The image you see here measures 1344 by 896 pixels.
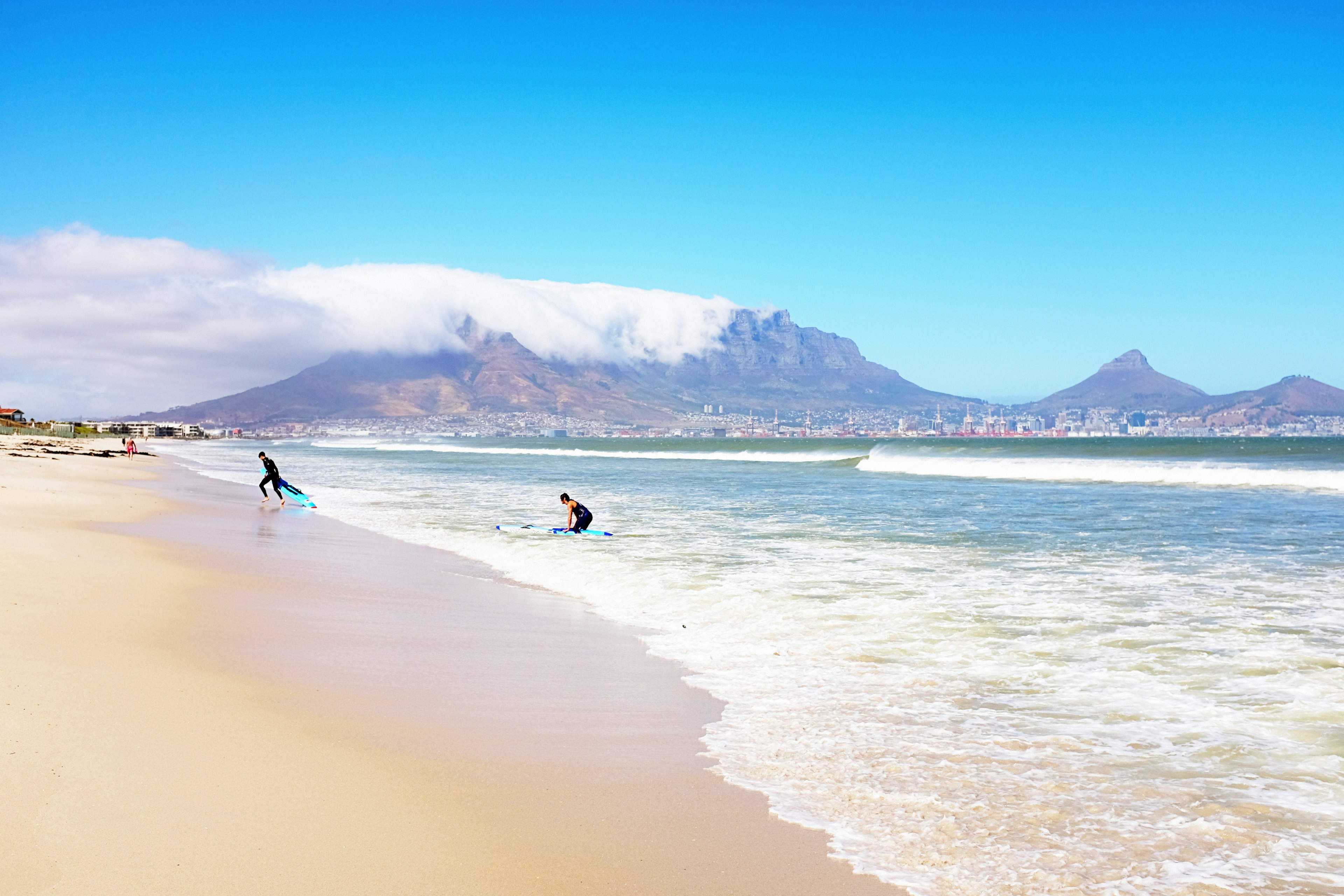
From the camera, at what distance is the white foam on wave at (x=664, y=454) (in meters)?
74.4

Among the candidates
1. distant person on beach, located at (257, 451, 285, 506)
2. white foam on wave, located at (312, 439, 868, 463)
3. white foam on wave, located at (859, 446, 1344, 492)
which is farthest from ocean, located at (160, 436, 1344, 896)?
white foam on wave, located at (312, 439, 868, 463)

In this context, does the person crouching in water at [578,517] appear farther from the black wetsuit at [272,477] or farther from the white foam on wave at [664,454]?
the white foam on wave at [664,454]

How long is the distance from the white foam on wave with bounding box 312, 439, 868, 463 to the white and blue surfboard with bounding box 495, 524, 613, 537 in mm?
50887

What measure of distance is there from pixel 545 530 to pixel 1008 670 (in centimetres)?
1197

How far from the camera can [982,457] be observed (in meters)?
59.7

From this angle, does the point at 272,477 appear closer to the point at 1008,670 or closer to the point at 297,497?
the point at 297,497

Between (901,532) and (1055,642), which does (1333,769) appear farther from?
(901,532)

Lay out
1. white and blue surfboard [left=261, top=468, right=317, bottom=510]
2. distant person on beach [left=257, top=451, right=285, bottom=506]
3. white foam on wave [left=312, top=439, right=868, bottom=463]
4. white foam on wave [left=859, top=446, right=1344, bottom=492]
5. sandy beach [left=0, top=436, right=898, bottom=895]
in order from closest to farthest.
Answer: sandy beach [left=0, top=436, right=898, bottom=895] < white and blue surfboard [left=261, top=468, right=317, bottom=510] < distant person on beach [left=257, top=451, right=285, bottom=506] < white foam on wave [left=859, top=446, right=1344, bottom=492] < white foam on wave [left=312, top=439, right=868, bottom=463]

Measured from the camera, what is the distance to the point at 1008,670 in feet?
24.1

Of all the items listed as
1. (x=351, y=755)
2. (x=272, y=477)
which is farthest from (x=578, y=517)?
(x=351, y=755)

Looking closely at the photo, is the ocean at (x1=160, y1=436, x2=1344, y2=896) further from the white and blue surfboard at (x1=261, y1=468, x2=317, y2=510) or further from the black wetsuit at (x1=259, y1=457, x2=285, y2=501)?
the black wetsuit at (x1=259, y1=457, x2=285, y2=501)

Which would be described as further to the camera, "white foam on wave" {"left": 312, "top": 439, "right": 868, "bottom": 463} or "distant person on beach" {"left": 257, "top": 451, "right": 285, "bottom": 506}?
"white foam on wave" {"left": 312, "top": 439, "right": 868, "bottom": 463}

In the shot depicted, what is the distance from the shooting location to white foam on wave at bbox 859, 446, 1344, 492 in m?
35.9

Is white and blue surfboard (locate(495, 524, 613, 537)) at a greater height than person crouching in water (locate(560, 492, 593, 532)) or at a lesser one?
lesser
